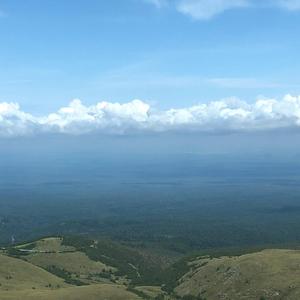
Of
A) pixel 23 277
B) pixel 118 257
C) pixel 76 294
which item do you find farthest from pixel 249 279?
pixel 118 257

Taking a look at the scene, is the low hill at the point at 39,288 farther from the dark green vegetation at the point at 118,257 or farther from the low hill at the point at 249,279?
the dark green vegetation at the point at 118,257

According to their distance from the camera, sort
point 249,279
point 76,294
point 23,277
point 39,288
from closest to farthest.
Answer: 1. point 76,294
2. point 249,279
3. point 39,288
4. point 23,277

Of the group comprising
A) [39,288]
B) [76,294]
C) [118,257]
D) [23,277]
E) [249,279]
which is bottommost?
[118,257]

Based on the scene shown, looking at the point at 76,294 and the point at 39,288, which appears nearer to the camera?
the point at 76,294

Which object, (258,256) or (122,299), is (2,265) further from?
(258,256)

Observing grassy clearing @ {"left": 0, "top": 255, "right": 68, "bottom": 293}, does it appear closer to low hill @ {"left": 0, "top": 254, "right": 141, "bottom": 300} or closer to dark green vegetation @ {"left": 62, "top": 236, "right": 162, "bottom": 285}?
low hill @ {"left": 0, "top": 254, "right": 141, "bottom": 300}

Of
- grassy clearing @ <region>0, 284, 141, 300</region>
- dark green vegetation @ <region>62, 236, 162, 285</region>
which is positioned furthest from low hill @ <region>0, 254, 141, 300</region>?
dark green vegetation @ <region>62, 236, 162, 285</region>

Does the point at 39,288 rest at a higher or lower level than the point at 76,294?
lower

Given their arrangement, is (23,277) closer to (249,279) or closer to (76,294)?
(76,294)

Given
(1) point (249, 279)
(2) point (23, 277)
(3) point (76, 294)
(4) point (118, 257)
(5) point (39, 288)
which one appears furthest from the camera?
(4) point (118, 257)
